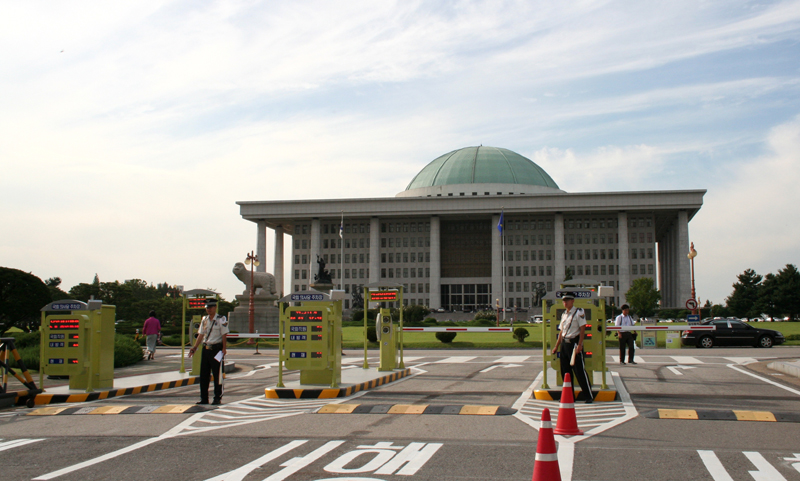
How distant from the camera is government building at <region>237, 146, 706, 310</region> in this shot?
110562 millimetres

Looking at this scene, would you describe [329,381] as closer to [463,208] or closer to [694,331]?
[694,331]

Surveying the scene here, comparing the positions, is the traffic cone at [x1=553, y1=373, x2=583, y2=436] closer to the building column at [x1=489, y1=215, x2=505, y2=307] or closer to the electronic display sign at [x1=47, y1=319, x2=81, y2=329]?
the electronic display sign at [x1=47, y1=319, x2=81, y2=329]

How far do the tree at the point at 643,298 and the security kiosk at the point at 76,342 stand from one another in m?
88.2

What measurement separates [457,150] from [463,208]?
26071mm

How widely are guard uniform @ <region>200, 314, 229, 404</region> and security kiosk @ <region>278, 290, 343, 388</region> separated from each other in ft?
5.37

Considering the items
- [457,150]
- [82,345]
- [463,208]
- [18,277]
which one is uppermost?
[457,150]

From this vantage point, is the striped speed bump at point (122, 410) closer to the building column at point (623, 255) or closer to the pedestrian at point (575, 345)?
the pedestrian at point (575, 345)

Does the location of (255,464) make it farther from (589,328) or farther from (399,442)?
(589,328)

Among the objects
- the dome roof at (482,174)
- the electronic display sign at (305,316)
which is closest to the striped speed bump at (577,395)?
the electronic display sign at (305,316)

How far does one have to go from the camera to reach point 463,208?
11156cm

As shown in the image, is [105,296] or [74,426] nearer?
[74,426]

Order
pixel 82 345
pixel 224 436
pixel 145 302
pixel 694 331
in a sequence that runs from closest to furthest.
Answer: pixel 224 436 < pixel 82 345 < pixel 694 331 < pixel 145 302

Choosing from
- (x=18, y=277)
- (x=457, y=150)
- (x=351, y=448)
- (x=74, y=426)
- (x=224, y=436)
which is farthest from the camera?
(x=457, y=150)

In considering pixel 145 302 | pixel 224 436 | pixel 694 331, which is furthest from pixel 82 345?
pixel 145 302
